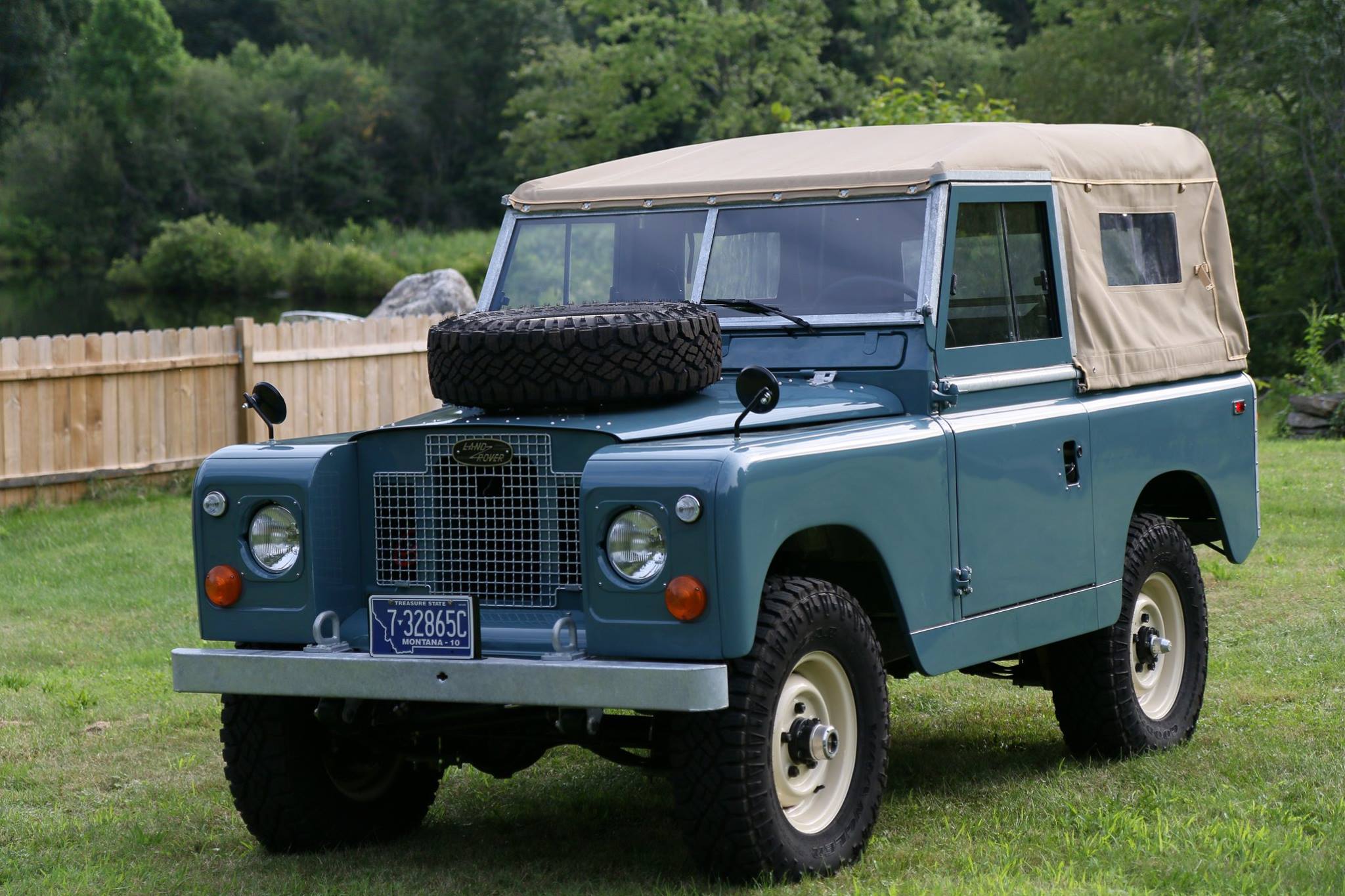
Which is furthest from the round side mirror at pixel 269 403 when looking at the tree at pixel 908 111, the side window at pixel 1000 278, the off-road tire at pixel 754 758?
the tree at pixel 908 111

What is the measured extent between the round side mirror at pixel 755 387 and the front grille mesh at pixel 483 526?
0.55 m

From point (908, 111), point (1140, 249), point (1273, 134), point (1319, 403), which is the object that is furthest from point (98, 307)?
point (1140, 249)

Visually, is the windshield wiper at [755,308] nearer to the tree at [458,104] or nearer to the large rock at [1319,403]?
the large rock at [1319,403]

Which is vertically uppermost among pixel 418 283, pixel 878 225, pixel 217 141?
pixel 217 141

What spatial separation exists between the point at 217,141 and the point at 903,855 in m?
64.8

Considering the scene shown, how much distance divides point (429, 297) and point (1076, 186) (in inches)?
711

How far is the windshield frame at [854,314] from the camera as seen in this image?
5.79m

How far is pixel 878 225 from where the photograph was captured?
5980 millimetres

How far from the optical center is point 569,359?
5.13 meters

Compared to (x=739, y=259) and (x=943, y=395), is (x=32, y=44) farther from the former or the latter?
(x=943, y=395)

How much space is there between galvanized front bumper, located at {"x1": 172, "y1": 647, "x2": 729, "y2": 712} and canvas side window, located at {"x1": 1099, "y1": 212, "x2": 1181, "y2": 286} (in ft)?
10.3

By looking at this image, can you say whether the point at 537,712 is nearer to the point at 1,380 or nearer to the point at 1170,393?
the point at 1170,393

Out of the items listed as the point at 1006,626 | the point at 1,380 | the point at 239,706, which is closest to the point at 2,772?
the point at 239,706

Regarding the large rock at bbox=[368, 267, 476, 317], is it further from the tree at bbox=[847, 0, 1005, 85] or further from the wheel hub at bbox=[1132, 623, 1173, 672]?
the tree at bbox=[847, 0, 1005, 85]
